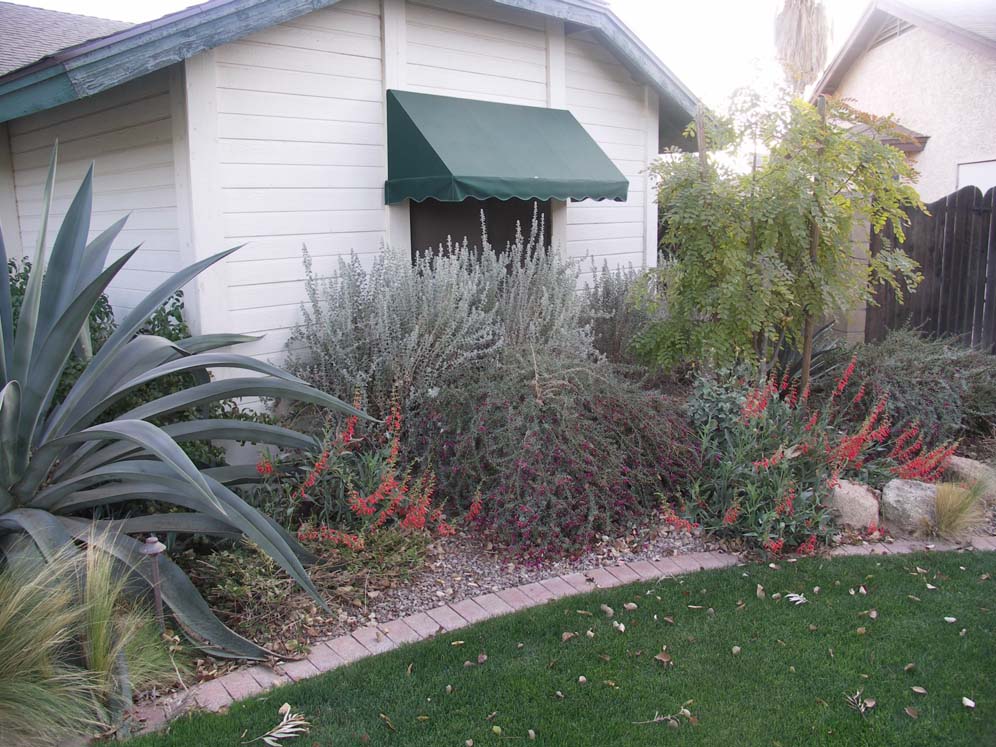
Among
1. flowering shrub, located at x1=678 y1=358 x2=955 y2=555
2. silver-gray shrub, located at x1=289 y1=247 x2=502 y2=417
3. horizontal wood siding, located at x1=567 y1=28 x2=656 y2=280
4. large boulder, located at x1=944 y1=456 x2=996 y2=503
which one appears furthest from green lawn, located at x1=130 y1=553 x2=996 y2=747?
horizontal wood siding, located at x1=567 y1=28 x2=656 y2=280

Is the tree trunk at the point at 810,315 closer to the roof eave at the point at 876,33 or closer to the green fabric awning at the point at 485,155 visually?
the green fabric awning at the point at 485,155

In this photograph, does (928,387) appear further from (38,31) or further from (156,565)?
(38,31)

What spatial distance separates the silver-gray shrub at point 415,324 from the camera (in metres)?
5.22

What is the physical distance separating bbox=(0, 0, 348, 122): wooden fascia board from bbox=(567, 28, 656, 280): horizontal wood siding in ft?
11.2

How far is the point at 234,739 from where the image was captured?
2939 millimetres

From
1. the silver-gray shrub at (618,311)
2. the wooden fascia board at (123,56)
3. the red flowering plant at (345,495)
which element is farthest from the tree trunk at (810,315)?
the wooden fascia board at (123,56)

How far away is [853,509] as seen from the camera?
4973 mm

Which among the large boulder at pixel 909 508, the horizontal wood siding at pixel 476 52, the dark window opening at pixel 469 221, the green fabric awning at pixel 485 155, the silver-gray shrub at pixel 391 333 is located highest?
the horizontal wood siding at pixel 476 52

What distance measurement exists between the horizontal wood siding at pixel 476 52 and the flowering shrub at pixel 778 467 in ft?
10.3

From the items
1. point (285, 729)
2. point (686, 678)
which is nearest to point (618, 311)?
point (686, 678)

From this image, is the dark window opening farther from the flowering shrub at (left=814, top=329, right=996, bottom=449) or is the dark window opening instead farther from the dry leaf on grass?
the dry leaf on grass

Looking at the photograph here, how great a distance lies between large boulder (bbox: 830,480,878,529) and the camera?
16.3 feet

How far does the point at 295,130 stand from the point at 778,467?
12.6 ft

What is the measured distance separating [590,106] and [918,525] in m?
4.68
